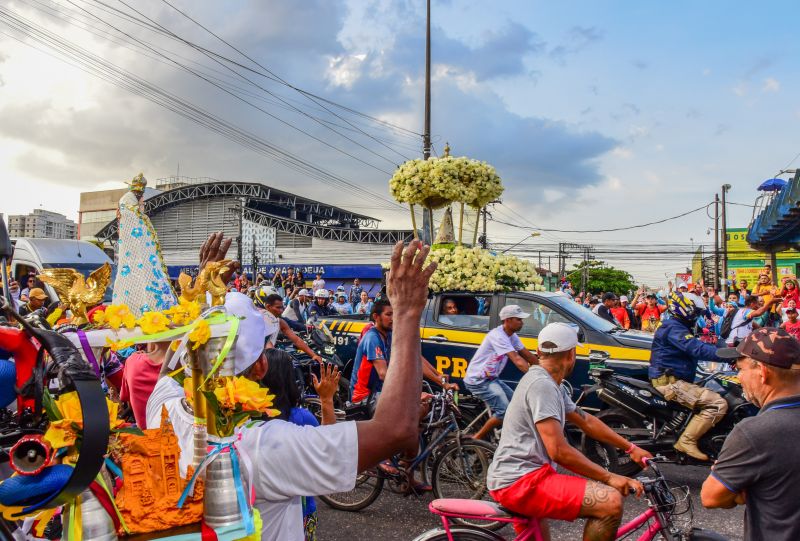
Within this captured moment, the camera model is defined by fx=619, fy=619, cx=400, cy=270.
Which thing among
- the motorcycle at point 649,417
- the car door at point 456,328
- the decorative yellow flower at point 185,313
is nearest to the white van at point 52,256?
the car door at point 456,328

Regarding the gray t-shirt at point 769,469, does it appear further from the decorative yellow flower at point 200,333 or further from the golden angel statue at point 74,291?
the golden angel statue at point 74,291

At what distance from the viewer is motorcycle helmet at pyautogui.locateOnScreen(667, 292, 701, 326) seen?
5.99m

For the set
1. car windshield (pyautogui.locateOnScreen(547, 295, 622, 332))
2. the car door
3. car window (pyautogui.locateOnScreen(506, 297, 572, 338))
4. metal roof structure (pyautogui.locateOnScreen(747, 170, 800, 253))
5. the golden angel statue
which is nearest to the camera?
the golden angel statue

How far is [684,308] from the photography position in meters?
6.01

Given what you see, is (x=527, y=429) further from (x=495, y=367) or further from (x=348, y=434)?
(x=495, y=367)

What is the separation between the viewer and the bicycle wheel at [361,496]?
5402mm

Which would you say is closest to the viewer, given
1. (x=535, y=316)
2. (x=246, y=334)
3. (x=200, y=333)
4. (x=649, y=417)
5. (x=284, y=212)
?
(x=200, y=333)

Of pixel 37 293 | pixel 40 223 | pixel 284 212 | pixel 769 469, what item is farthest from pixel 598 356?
pixel 40 223

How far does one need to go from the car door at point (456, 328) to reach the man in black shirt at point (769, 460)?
529cm

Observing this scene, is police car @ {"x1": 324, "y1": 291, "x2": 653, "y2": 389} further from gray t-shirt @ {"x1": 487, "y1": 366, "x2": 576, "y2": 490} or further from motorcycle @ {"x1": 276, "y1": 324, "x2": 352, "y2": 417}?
gray t-shirt @ {"x1": 487, "y1": 366, "x2": 576, "y2": 490}

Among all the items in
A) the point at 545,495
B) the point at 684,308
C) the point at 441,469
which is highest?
the point at 684,308

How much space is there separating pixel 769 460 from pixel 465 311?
5813mm

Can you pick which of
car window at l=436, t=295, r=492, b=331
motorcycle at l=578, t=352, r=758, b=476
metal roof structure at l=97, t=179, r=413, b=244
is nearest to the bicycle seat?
motorcycle at l=578, t=352, r=758, b=476

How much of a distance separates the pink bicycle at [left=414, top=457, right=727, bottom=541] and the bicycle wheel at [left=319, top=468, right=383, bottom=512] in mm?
2118
